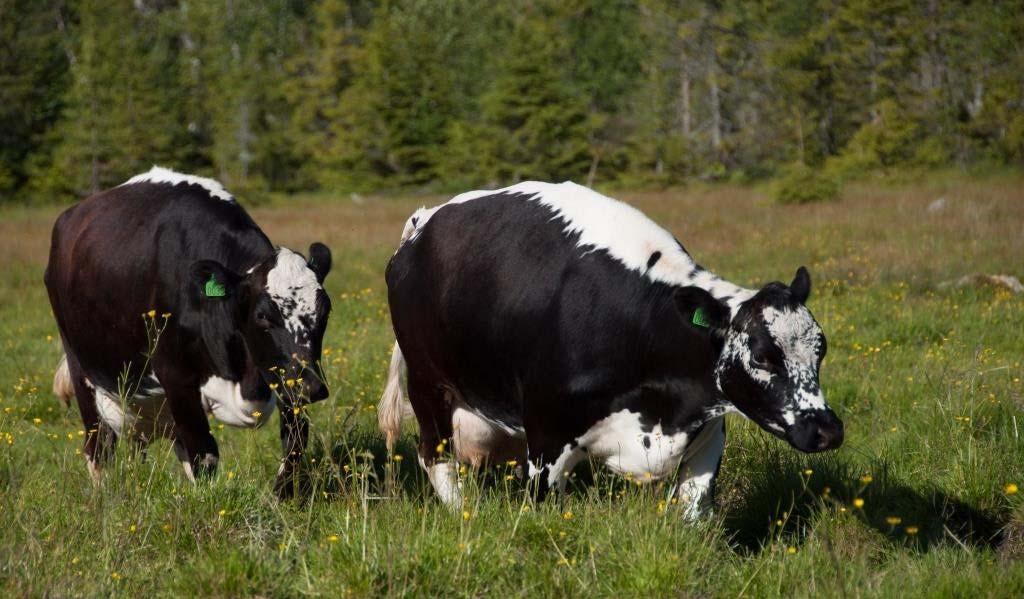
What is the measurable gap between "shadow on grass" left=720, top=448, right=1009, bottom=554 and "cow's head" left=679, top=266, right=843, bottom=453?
0.80 meters

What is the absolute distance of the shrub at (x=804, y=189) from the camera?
81.5ft

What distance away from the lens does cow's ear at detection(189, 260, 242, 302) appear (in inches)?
241

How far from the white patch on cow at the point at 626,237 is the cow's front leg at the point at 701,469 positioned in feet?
2.21

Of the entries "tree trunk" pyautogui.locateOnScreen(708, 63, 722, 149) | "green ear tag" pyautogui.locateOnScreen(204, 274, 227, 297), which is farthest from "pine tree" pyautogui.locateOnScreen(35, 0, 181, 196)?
"green ear tag" pyautogui.locateOnScreen(204, 274, 227, 297)

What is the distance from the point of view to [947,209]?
66.1ft

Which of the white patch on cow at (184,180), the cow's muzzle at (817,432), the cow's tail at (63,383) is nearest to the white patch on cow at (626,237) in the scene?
the cow's muzzle at (817,432)

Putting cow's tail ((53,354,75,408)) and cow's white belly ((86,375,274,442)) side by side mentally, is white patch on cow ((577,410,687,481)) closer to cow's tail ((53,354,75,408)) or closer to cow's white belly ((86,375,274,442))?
cow's white belly ((86,375,274,442))

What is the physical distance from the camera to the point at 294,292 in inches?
239

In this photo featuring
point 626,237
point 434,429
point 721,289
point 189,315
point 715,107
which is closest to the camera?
point 721,289

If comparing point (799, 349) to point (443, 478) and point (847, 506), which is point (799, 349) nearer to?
point (847, 506)

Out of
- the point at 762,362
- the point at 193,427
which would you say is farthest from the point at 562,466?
the point at 193,427

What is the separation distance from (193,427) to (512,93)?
3933 cm

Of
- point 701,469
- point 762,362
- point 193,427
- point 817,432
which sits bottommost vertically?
point 193,427

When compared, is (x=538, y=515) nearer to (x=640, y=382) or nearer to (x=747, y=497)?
(x=640, y=382)
